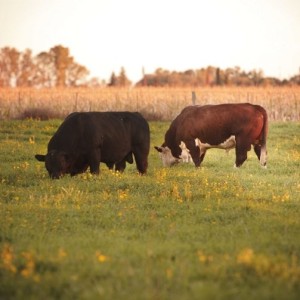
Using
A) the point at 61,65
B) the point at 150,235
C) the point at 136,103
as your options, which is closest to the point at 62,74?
the point at 61,65

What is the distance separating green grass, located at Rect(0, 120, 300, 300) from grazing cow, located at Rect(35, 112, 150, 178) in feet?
1.65

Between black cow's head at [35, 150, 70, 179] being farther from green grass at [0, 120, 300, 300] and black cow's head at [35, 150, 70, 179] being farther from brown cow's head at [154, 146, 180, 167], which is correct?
brown cow's head at [154, 146, 180, 167]

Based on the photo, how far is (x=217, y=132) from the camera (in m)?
17.6

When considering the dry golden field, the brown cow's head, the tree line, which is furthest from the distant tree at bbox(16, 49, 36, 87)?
the brown cow's head

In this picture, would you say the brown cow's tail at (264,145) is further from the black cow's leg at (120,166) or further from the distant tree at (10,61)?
the distant tree at (10,61)

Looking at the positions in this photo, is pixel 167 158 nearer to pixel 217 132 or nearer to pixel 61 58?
pixel 217 132

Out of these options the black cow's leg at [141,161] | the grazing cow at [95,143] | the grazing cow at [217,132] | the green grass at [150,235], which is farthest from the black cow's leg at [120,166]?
the grazing cow at [217,132]

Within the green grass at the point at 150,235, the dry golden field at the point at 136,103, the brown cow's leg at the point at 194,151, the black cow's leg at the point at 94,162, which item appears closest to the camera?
the green grass at the point at 150,235

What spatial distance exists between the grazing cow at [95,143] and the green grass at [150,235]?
0.50 meters

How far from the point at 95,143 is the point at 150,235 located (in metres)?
6.28

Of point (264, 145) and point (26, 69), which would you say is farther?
point (26, 69)

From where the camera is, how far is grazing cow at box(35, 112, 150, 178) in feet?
45.5

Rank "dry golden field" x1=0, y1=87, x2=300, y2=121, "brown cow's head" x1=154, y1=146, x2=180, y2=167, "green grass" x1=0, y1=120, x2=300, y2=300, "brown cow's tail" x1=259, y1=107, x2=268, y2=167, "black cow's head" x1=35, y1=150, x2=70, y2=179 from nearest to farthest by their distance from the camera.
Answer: "green grass" x1=0, y1=120, x2=300, y2=300 → "black cow's head" x1=35, y1=150, x2=70, y2=179 → "brown cow's tail" x1=259, y1=107, x2=268, y2=167 → "brown cow's head" x1=154, y1=146, x2=180, y2=167 → "dry golden field" x1=0, y1=87, x2=300, y2=121

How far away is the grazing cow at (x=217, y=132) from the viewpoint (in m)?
17.2
